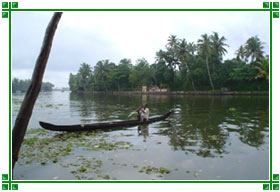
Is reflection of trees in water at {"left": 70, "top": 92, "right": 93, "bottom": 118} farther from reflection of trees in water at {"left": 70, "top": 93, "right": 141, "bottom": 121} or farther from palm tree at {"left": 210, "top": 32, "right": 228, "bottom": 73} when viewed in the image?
palm tree at {"left": 210, "top": 32, "right": 228, "bottom": 73}

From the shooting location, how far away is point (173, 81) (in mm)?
74812

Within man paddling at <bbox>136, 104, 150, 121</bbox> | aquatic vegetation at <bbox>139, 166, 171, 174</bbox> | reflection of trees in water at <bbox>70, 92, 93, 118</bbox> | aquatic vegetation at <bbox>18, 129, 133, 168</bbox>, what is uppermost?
man paddling at <bbox>136, 104, 150, 121</bbox>

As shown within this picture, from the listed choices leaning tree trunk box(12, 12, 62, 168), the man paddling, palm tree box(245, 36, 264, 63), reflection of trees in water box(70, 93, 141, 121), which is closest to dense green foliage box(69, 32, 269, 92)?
palm tree box(245, 36, 264, 63)

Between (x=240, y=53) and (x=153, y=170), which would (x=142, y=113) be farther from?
(x=240, y=53)

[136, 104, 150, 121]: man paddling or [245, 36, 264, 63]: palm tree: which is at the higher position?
[245, 36, 264, 63]: palm tree

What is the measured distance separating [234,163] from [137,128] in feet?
24.5

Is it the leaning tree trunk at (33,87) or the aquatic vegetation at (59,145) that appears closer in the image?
the leaning tree trunk at (33,87)

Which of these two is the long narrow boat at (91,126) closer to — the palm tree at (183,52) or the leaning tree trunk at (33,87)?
the leaning tree trunk at (33,87)

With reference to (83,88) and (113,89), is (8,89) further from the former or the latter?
Result: (83,88)

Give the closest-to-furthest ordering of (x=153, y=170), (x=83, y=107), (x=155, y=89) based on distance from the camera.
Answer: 1. (x=153, y=170)
2. (x=83, y=107)
3. (x=155, y=89)

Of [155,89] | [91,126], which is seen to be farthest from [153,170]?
[155,89]

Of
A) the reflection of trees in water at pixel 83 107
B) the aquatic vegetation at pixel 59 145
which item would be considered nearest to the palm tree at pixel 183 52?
the reflection of trees in water at pixel 83 107

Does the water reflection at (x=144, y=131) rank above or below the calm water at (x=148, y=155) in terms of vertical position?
above

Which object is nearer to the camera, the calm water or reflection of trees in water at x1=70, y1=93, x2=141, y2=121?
the calm water
